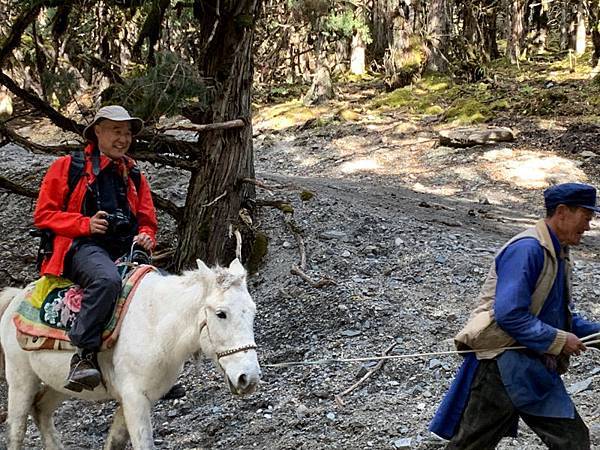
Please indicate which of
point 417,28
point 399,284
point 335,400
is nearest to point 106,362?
point 335,400

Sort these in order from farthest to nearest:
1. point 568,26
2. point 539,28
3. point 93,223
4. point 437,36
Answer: point 539,28
point 568,26
point 437,36
point 93,223

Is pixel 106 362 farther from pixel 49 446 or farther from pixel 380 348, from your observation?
pixel 380 348

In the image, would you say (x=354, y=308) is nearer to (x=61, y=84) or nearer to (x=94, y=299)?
(x=94, y=299)

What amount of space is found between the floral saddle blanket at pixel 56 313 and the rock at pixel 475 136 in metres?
13.3

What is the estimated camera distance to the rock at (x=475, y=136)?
55.3 feet

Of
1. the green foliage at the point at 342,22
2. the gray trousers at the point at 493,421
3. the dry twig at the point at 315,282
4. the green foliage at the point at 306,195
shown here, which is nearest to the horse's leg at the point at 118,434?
the gray trousers at the point at 493,421

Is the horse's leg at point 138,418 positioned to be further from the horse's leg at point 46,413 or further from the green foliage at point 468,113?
the green foliage at point 468,113

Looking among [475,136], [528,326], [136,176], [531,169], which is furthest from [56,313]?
[475,136]

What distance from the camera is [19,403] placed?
5.23 m

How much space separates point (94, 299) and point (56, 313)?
0.48m

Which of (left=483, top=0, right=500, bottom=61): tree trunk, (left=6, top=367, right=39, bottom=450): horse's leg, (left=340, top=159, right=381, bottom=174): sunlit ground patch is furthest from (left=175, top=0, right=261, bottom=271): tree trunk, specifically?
(left=483, top=0, right=500, bottom=61): tree trunk

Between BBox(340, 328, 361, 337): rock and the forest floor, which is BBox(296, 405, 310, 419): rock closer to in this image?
the forest floor

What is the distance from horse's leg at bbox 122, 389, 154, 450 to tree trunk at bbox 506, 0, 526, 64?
88.5 ft

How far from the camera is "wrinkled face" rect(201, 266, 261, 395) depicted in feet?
12.8
